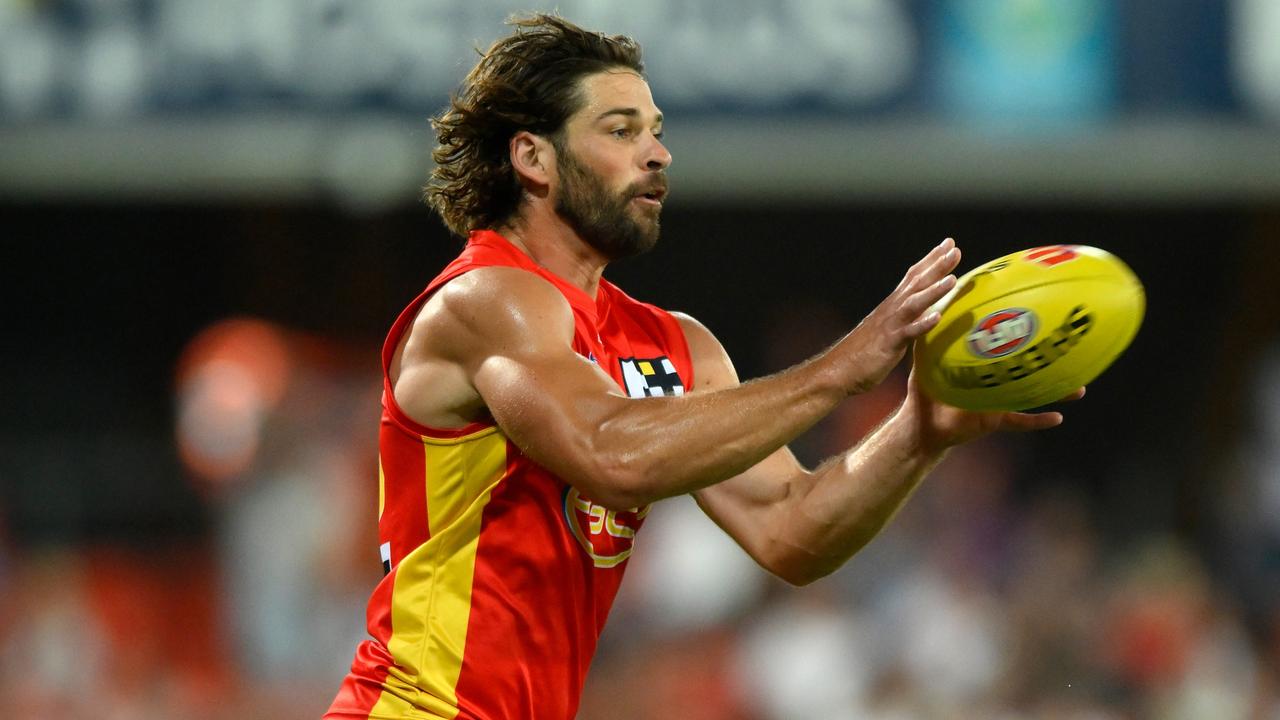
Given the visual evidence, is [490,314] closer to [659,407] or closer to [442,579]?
[659,407]

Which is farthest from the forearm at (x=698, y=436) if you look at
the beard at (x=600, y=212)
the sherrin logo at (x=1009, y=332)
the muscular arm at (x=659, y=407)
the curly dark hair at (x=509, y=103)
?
the curly dark hair at (x=509, y=103)

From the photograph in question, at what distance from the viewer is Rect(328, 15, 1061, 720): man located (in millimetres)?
3371

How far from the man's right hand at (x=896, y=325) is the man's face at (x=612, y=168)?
739 mm

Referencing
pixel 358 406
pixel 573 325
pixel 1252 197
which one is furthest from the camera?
pixel 1252 197

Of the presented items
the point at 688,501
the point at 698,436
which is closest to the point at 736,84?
the point at 688,501

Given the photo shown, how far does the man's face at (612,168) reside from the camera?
155 inches

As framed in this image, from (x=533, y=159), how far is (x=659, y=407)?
90 centimetres

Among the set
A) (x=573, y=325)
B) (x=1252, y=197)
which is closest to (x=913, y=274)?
(x=573, y=325)

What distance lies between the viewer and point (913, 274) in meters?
3.37

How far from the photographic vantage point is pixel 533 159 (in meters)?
4.05

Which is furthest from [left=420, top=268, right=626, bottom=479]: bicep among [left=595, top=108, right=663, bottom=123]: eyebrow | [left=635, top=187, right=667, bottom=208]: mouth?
[left=595, top=108, right=663, bottom=123]: eyebrow

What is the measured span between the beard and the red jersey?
11.1 inches

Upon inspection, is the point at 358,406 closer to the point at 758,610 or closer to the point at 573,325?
the point at 758,610

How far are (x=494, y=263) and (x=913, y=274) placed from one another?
37.9 inches
